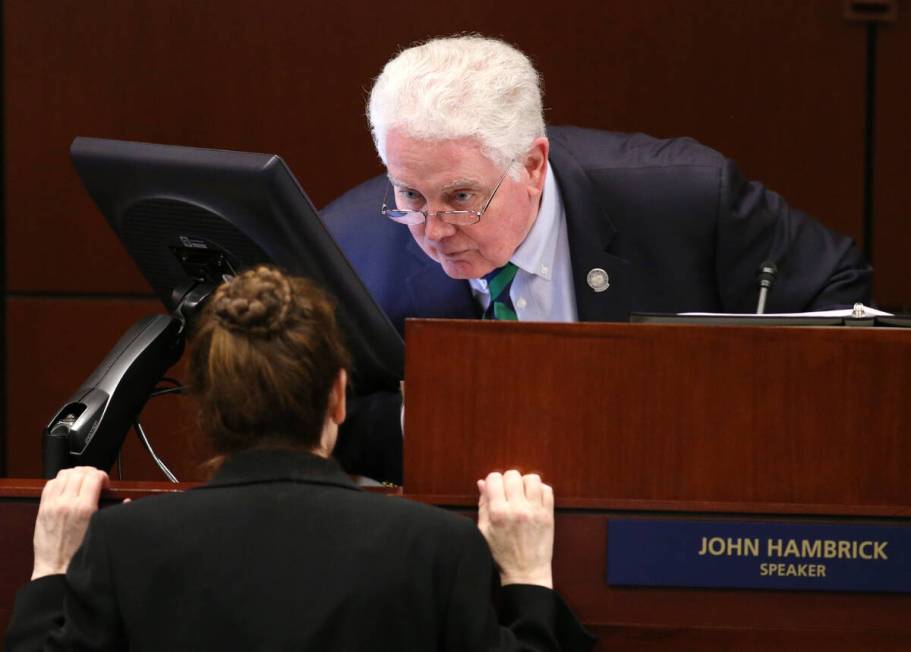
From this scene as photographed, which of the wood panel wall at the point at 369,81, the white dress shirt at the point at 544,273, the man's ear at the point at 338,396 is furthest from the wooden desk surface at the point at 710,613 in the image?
the wood panel wall at the point at 369,81

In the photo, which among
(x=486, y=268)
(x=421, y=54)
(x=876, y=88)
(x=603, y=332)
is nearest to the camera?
(x=603, y=332)

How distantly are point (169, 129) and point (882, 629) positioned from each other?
7.04 ft

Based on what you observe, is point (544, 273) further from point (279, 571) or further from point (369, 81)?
point (369, 81)

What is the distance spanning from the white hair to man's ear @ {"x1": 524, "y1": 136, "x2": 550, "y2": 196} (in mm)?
53

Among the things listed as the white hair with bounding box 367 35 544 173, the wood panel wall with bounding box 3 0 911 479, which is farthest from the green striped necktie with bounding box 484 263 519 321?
the wood panel wall with bounding box 3 0 911 479

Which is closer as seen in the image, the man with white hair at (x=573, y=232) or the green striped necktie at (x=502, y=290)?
the man with white hair at (x=573, y=232)

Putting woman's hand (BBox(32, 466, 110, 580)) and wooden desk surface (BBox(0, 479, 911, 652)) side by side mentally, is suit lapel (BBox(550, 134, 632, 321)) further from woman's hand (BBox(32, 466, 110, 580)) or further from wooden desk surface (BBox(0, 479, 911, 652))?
woman's hand (BBox(32, 466, 110, 580))

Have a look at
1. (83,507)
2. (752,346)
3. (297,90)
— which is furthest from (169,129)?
(752,346)

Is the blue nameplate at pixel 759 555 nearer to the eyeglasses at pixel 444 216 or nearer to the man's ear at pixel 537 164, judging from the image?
the eyeglasses at pixel 444 216

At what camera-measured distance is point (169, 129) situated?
3.15 metres

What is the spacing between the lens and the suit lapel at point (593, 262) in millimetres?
2180

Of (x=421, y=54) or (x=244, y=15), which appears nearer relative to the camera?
(x=421, y=54)

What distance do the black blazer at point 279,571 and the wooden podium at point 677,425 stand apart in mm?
136

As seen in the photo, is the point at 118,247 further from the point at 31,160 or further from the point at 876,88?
the point at 876,88
